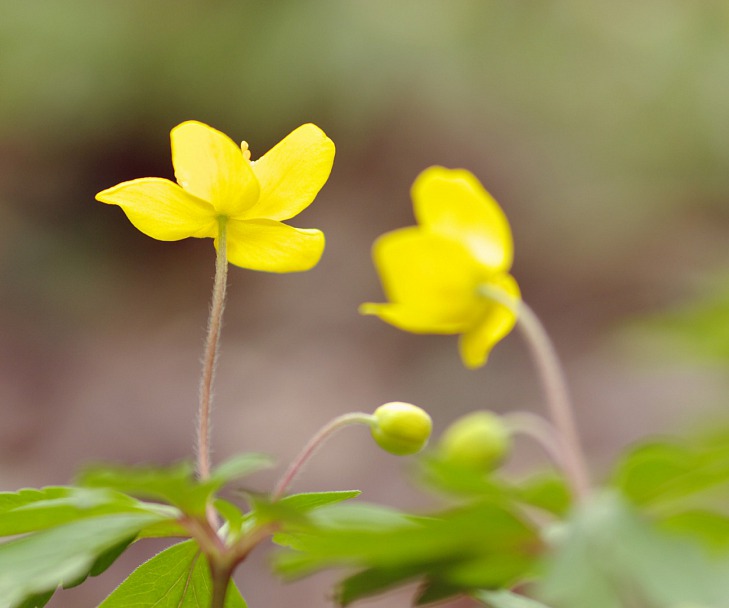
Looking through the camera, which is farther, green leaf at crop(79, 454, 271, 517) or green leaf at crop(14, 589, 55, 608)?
green leaf at crop(14, 589, 55, 608)

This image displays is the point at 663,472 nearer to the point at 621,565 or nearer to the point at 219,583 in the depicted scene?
the point at 621,565

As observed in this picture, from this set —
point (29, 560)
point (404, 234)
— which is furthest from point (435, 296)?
point (29, 560)

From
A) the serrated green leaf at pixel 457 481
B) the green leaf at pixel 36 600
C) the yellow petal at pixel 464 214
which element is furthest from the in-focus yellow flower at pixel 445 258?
the green leaf at pixel 36 600

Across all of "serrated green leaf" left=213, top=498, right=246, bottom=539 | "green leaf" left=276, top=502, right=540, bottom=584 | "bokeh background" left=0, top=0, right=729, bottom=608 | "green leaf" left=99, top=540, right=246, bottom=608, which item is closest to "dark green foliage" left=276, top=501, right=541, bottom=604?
"green leaf" left=276, top=502, right=540, bottom=584

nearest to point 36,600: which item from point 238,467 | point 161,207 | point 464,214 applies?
point 238,467

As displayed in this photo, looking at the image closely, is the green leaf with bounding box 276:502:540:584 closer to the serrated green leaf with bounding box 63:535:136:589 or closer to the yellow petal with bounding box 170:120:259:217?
the serrated green leaf with bounding box 63:535:136:589
